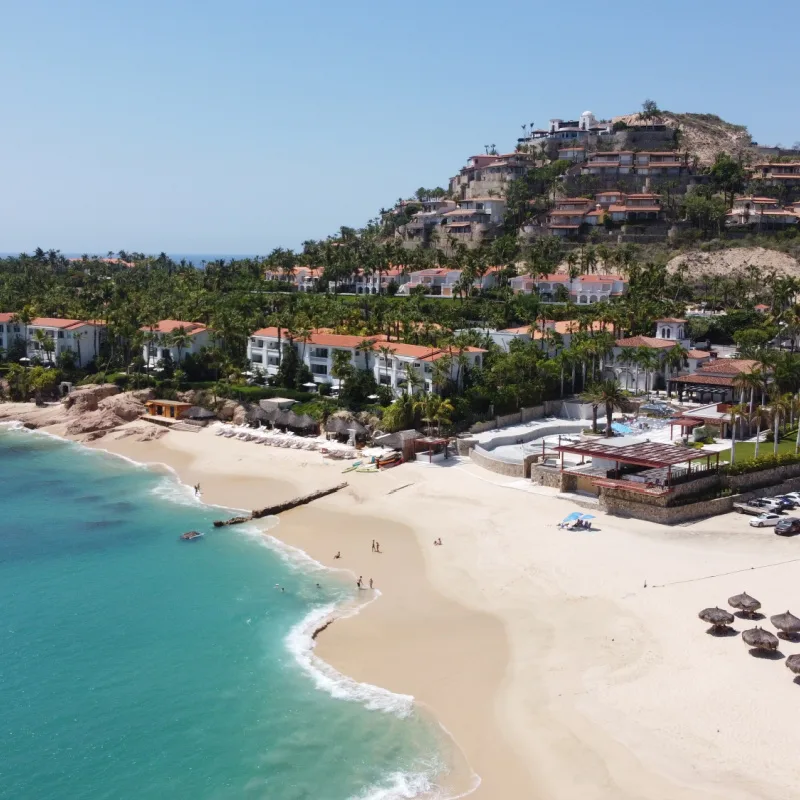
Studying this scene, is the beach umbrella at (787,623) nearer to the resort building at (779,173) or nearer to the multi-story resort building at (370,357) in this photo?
the multi-story resort building at (370,357)

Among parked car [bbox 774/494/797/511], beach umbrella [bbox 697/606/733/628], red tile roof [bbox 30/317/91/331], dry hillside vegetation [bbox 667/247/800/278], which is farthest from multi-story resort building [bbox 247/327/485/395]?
dry hillside vegetation [bbox 667/247/800/278]

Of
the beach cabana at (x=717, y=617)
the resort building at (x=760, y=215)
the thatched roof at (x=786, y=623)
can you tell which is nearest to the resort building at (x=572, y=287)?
the resort building at (x=760, y=215)

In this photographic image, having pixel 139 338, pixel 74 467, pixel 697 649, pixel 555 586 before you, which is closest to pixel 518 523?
pixel 555 586

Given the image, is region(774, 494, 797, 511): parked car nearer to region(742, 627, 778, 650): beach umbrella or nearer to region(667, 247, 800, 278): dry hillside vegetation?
region(742, 627, 778, 650): beach umbrella

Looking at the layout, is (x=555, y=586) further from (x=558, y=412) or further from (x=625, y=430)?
(x=558, y=412)

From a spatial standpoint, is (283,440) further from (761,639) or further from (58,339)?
(761,639)

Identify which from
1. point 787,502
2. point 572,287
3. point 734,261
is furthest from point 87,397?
point 734,261
